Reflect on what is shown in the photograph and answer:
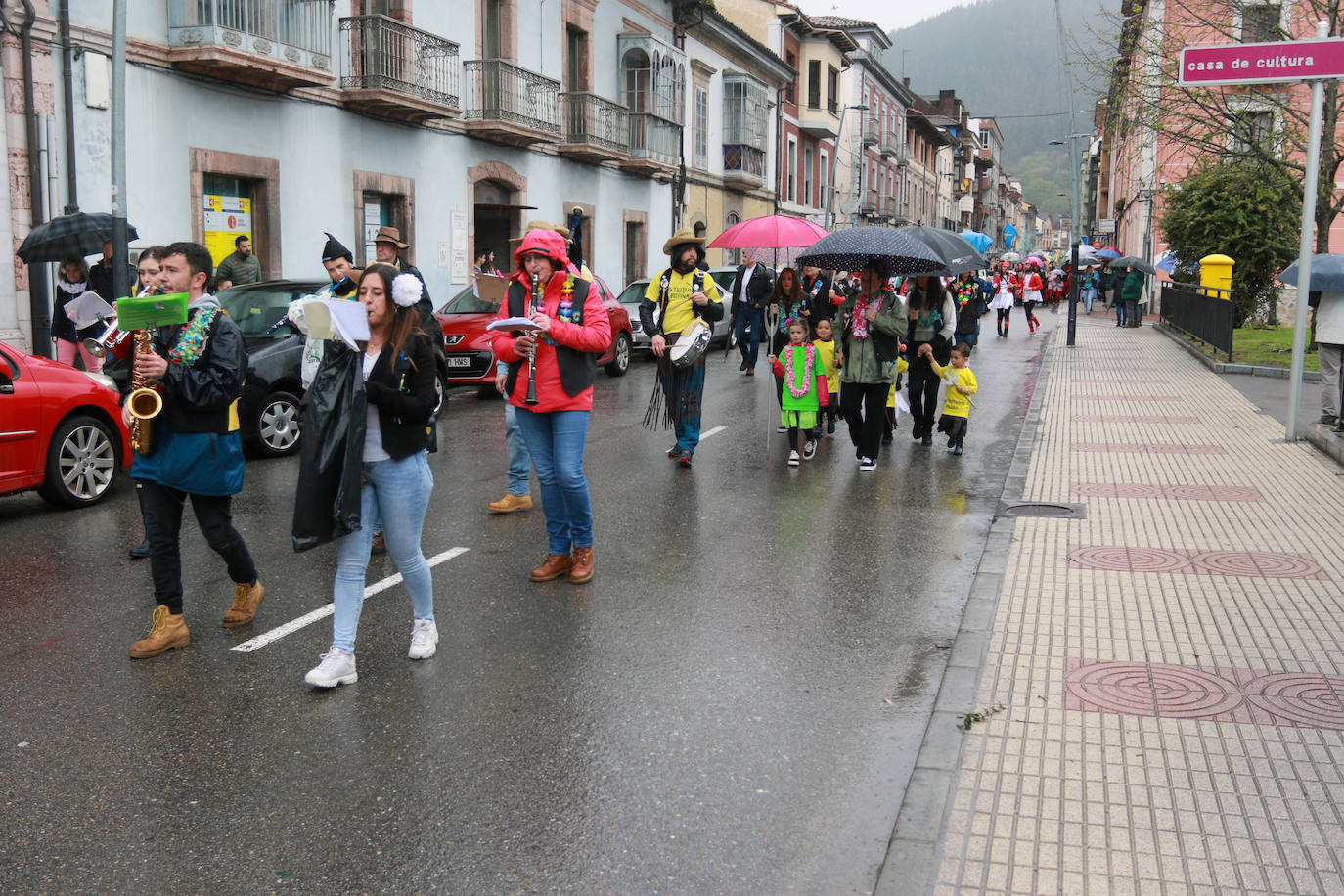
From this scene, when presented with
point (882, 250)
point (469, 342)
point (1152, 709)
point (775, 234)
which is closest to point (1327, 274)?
point (882, 250)

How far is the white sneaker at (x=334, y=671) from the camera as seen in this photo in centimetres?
468

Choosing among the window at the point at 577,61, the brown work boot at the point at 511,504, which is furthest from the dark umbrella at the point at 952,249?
the window at the point at 577,61

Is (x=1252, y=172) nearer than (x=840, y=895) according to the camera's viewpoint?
No

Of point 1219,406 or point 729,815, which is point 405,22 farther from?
point 729,815

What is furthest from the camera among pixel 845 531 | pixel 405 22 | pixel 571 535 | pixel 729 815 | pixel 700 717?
pixel 405 22

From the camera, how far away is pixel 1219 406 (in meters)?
13.9

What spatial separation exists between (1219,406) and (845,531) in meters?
8.23

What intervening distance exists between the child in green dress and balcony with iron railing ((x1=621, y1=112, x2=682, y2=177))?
1836 cm

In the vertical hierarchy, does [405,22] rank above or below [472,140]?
above

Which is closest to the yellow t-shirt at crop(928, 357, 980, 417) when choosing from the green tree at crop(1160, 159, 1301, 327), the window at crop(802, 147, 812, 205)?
the green tree at crop(1160, 159, 1301, 327)

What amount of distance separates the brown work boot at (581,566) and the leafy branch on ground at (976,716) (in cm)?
247

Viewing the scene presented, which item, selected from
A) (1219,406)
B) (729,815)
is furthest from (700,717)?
(1219,406)

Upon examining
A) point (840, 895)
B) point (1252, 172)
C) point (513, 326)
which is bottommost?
point (840, 895)

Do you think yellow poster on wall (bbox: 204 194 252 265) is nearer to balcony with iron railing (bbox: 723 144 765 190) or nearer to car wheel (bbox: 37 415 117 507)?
car wheel (bbox: 37 415 117 507)
